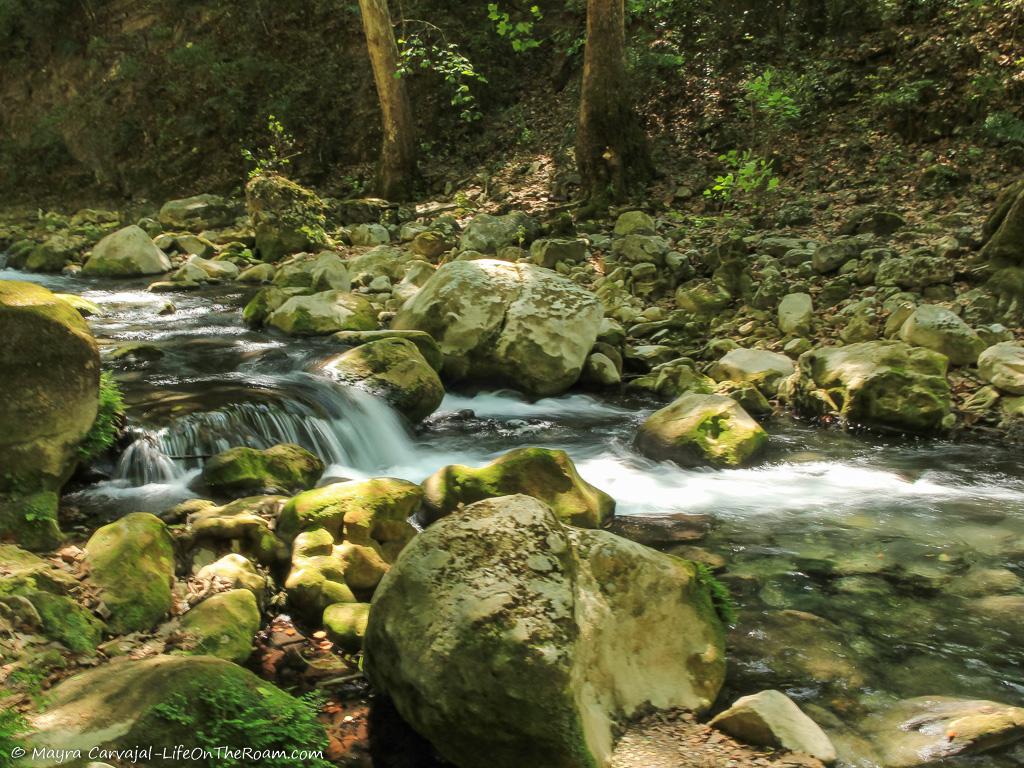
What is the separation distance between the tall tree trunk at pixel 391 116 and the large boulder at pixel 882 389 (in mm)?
8845

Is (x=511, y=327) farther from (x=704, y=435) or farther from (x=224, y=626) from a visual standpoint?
(x=224, y=626)

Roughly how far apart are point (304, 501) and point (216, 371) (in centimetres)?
317

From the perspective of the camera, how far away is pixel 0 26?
20.2 meters

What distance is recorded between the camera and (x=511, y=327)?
7508 millimetres

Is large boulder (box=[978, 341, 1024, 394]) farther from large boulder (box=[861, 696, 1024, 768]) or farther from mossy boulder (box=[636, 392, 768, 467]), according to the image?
large boulder (box=[861, 696, 1024, 768])

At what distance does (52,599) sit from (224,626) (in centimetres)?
66

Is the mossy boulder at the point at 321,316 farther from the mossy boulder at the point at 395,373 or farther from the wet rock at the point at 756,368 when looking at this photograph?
the wet rock at the point at 756,368

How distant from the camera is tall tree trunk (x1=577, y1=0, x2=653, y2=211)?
36.6 feet

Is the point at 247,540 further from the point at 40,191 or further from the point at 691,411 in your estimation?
the point at 40,191

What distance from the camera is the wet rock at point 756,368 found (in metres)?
7.44

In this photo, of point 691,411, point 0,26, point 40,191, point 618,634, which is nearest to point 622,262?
point 691,411

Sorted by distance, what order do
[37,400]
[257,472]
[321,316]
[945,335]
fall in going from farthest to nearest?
[321,316], [945,335], [257,472], [37,400]

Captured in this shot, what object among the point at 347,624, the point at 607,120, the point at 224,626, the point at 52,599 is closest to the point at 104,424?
the point at 52,599

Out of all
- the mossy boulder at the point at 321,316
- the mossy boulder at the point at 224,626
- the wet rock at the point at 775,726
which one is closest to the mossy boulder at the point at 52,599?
the mossy boulder at the point at 224,626
